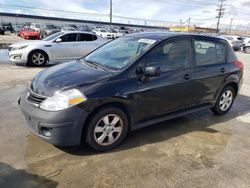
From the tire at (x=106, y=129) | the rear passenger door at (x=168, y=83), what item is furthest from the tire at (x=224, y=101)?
the tire at (x=106, y=129)

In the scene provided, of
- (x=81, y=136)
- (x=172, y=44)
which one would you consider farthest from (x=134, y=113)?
(x=172, y=44)

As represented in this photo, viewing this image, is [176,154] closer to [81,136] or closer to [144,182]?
[144,182]

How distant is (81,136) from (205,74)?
2494mm

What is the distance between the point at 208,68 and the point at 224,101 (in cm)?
106

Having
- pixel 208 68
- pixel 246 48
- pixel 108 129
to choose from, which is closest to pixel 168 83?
pixel 208 68

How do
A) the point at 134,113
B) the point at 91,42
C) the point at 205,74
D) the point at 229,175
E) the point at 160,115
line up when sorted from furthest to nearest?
1. the point at 91,42
2. the point at 205,74
3. the point at 160,115
4. the point at 134,113
5. the point at 229,175

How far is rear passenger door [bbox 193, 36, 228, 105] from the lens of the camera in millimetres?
4180

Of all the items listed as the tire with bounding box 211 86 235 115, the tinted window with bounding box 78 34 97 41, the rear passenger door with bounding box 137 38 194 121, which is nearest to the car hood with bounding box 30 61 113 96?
the rear passenger door with bounding box 137 38 194 121

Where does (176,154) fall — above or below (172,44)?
below

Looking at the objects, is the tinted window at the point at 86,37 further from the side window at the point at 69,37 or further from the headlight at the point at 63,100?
the headlight at the point at 63,100

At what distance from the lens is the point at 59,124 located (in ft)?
9.57

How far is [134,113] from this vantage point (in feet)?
11.4

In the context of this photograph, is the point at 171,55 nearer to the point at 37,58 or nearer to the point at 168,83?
the point at 168,83

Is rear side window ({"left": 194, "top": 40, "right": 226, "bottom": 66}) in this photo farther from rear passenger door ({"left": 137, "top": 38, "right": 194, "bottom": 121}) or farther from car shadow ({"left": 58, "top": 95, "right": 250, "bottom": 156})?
car shadow ({"left": 58, "top": 95, "right": 250, "bottom": 156})
